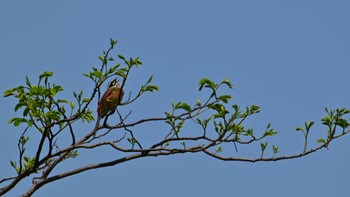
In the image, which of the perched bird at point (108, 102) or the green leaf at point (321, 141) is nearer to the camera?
the green leaf at point (321, 141)

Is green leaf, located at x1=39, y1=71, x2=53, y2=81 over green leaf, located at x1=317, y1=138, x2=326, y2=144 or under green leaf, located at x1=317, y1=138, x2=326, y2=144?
over

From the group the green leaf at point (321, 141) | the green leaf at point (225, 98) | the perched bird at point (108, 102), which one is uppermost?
the perched bird at point (108, 102)

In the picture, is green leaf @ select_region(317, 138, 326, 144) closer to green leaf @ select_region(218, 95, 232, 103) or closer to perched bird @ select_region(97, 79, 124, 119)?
green leaf @ select_region(218, 95, 232, 103)

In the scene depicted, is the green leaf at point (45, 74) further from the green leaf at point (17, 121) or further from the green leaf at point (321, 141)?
the green leaf at point (321, 141)

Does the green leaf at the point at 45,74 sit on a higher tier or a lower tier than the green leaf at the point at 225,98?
higher

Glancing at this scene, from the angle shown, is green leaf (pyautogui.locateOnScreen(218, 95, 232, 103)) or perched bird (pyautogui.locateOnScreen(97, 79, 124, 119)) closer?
green leaf (pyautogui.locateOnScreen(218, 95, 232, 103))

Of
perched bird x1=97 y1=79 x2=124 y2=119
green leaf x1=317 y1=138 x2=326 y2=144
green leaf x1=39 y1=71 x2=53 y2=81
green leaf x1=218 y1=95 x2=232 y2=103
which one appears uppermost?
perched bird x1=97 y1=79 x2=124 y2=119

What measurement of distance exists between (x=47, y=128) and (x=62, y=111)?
0.97 feet

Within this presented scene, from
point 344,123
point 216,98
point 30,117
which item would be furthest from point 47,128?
point 344,123

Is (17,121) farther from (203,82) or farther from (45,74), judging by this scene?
(203,82)

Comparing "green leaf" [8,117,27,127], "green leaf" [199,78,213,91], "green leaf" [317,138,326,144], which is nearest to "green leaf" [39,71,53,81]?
"green leaf" [8,117,27,127]

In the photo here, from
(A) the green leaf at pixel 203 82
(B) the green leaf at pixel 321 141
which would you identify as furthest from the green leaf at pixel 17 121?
(B) the green leaf at pixel 321 141

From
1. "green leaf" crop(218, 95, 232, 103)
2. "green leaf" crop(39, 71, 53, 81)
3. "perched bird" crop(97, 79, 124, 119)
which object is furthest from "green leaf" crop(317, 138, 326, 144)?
"green leaf" crop(39, 71, 53, 81)

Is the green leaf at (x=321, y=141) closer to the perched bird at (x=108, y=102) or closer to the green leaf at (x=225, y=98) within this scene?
the green leaf at (x=225, y=98)
